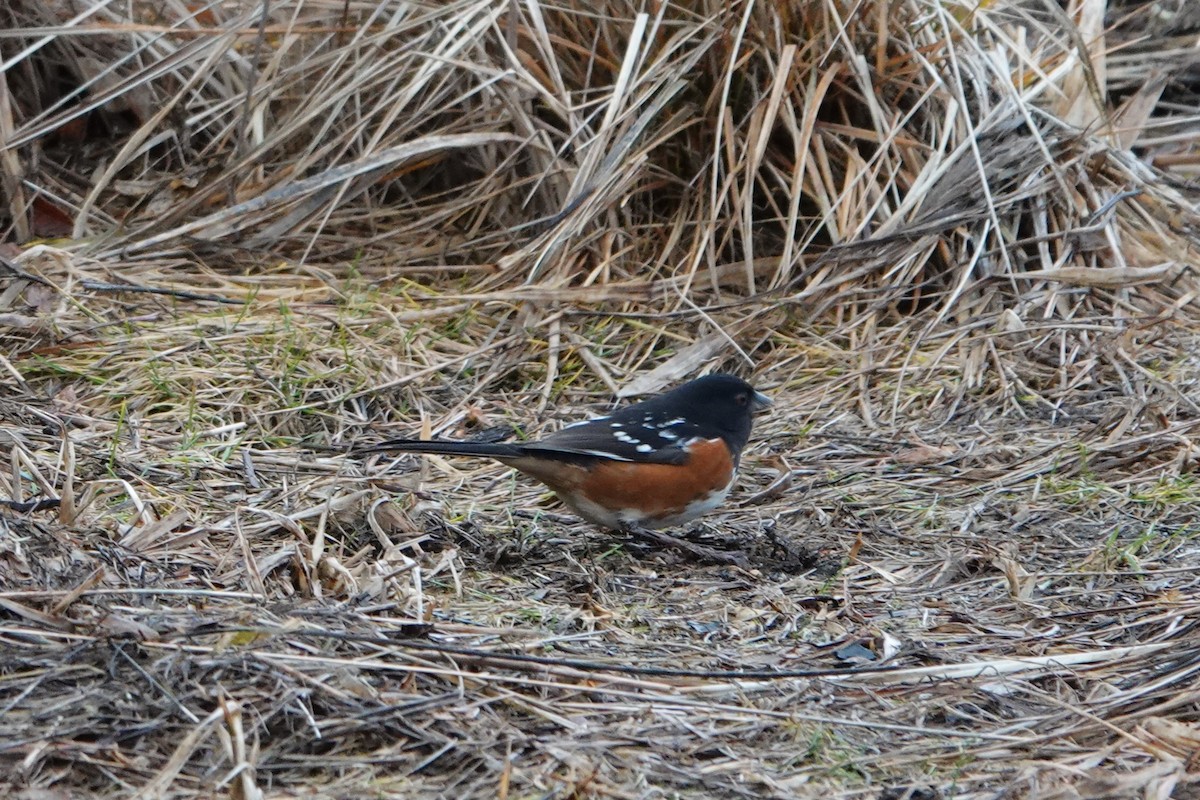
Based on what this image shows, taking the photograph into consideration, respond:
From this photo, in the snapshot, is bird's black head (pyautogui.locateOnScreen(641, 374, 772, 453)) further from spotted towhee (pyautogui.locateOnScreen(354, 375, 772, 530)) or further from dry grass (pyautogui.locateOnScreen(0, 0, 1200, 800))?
dry grass (pyautogui.locateOnScreen(0, 0, 1200, 800))

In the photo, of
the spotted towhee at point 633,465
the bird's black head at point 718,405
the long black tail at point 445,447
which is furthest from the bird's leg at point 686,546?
the long black tail at point 445,447

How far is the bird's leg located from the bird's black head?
33cm

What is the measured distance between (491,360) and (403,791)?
254cm

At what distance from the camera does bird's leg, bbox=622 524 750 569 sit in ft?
10.7

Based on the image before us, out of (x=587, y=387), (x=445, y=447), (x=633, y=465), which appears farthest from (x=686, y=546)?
(x=587, y=387)

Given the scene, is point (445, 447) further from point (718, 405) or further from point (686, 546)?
point (718, 405)

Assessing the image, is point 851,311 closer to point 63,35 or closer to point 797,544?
point 797,544

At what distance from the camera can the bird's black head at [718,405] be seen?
371 cm

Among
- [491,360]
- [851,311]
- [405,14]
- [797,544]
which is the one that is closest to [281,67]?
[405,14]

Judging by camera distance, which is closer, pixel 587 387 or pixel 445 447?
pixel 445 447

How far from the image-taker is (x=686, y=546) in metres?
3.41

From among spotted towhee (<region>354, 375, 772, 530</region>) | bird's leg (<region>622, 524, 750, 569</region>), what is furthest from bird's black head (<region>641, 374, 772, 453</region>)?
bird's leg (<region>622, 524, 750, 569</region>)

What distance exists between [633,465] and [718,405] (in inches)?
15.4

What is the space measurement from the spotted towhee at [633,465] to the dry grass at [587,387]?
116 mm
